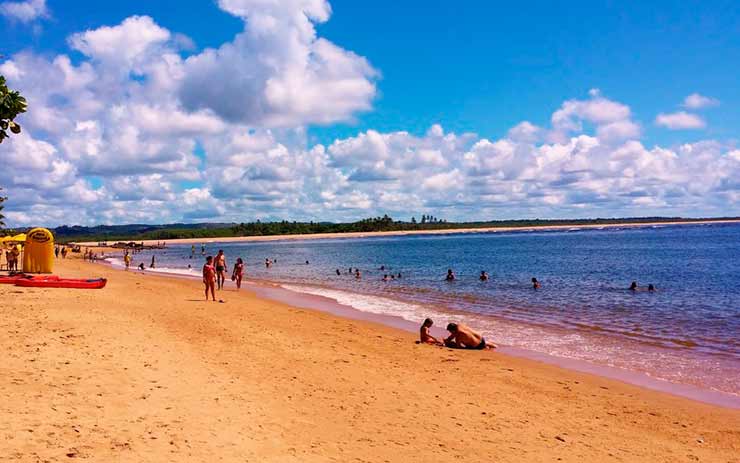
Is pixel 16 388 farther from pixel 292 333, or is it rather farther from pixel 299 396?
pixel 292 333

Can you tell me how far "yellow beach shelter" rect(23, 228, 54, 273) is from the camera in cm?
2430

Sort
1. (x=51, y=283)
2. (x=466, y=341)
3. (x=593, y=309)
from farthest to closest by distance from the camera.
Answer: (x=593, y=309), (x=51, y=283), (x=466, y=341)

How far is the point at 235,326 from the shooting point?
49.3 feet

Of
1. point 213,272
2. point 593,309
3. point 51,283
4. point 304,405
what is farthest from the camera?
point 593,309

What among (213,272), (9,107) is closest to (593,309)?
(213,272)

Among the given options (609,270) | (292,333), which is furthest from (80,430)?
(609,270)

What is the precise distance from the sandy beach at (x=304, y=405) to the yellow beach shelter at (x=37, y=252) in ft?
41.1

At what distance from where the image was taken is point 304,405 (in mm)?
8242

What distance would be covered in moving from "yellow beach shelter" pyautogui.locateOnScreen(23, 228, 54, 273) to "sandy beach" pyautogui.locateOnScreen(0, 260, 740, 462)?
41.1 ft

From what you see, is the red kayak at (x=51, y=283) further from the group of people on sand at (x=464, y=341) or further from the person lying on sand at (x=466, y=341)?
the person lying on sand at (x=466, y=341)

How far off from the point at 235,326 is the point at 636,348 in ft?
36.9

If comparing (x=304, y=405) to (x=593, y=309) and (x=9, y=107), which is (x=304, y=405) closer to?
(x=9, y=107)

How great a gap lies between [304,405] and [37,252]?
21.9 metres

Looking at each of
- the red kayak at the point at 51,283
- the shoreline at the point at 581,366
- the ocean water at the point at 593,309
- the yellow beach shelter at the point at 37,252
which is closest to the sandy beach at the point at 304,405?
the shoreline at the point at 581,366
